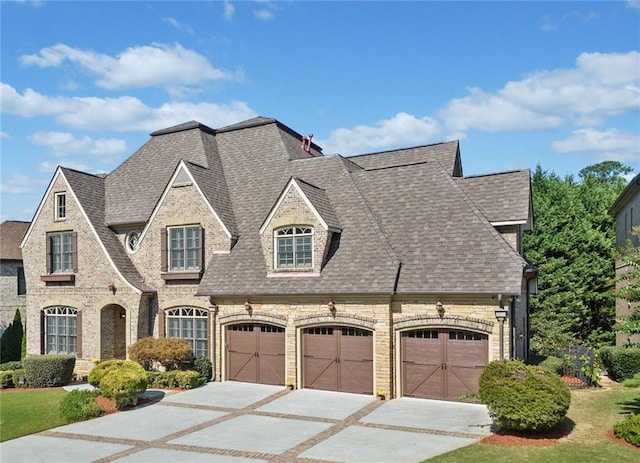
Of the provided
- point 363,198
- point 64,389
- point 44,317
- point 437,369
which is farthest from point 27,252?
point 437,369

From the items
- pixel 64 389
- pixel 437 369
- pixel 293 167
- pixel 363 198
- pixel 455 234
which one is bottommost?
pixel 64 389

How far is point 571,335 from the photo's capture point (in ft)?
105

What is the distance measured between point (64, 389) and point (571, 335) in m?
26.7

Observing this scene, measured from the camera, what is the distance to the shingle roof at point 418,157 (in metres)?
26.8

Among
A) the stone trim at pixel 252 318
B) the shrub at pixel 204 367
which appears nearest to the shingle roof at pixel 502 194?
the stone trim at pixel 252 318

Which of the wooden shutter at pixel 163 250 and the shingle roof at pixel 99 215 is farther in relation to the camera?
the shingle roof at pixel 99 215

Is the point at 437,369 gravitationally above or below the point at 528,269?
below

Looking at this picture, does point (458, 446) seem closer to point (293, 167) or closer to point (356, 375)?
point (356, 375)

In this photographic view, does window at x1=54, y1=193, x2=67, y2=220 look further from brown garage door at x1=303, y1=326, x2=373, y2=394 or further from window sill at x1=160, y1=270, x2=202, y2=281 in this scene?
brown garage door at x1=303, y1=326, x2=373, y2=394

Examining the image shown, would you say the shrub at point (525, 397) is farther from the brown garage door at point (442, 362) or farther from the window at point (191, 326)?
the window at point (191, 326)

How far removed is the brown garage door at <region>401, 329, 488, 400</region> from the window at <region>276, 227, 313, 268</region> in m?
4.82

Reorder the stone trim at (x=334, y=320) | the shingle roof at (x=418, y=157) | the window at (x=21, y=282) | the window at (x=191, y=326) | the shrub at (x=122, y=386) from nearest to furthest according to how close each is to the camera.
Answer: the shrub at (x=122, y=386) < the stone trim at (x=334, y=320) < the window at (x=191, y=326) < the shingle roof at (x=418, y=157) < the window at (x=21, y=282)

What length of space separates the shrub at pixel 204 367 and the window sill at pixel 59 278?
26.4 ft

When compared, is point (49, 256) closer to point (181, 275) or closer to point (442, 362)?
point (181, 275)
